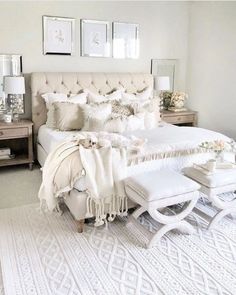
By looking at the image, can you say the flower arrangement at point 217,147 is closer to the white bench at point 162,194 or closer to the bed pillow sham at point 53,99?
the white bench at point 162,194

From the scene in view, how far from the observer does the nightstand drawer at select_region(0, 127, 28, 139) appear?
13.5 feet

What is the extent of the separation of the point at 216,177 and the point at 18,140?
9.83 feet

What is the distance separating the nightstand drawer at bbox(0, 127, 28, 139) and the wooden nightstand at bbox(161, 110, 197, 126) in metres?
2.21

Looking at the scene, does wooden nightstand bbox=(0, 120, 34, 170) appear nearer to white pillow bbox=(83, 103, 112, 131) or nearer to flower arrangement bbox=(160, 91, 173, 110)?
white pillow bbox=(83, 103, 112, 131)

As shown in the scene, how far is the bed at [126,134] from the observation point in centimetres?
304

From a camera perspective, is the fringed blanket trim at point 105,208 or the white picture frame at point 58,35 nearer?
the fringed blanket trim at point 105,208

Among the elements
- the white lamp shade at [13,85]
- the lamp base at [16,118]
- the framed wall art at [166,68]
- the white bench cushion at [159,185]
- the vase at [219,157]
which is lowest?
the white bench cushion at [159,185]

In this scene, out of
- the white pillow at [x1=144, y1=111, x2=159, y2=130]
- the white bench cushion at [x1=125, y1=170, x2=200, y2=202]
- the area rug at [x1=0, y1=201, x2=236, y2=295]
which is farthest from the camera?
the white pillow at [x1=144, y1=111, x2=159, y2=130]

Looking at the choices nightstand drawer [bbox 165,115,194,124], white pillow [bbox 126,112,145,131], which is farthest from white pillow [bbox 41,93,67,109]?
nightstand drawer [bbox 165,115,194,124]

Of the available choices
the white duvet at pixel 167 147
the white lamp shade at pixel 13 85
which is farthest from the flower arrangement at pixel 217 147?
the white lamp shade at pixel 13 85

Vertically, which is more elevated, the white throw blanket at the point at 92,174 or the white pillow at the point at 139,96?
the white pillow at the point at 139,96

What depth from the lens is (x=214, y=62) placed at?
5172mm

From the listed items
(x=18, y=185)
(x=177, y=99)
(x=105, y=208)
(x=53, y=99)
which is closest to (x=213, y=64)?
(x=177, y=99)

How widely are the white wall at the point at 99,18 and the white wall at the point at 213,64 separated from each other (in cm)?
24
